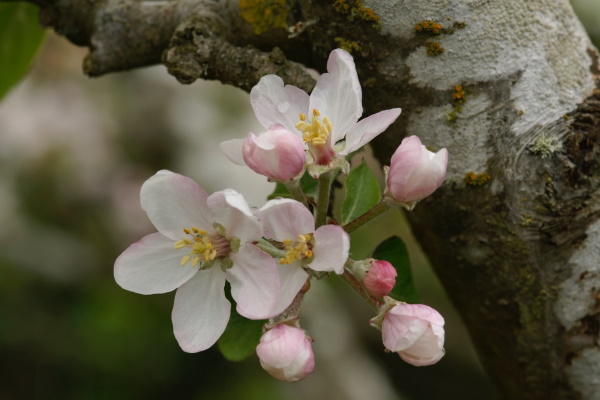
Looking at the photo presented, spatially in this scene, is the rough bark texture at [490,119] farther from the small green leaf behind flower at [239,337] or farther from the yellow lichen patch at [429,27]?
the small green leaf behind flower at [239,337]

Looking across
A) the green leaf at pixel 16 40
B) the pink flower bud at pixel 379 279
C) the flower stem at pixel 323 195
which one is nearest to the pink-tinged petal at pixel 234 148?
the flower stem at pixel 323 195

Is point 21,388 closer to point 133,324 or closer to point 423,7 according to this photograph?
A: point 133,324

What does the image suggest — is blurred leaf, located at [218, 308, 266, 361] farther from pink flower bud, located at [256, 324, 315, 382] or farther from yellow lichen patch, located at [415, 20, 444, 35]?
yellow lichen patch, located at [415, 20, 444, 35]

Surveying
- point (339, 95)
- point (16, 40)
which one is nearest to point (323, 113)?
point (339, 95)

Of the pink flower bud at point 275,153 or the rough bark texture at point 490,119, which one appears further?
the rough bark texture at point 490,119

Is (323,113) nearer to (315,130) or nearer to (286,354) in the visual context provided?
(315,130)

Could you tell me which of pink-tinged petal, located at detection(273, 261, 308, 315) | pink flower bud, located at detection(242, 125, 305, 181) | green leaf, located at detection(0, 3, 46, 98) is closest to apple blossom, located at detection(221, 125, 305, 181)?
pink flower bud, located at detection(242, 125, 305, 181)
